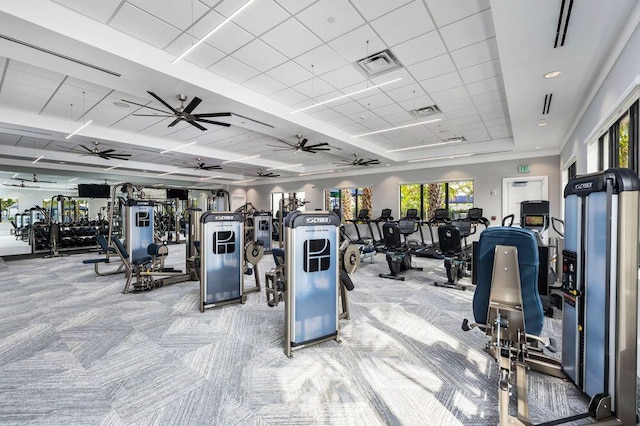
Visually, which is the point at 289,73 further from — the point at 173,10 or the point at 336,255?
the point at 336,255

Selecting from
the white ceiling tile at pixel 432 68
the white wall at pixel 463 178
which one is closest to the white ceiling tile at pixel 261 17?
the white ceiling tile at pixel 432 68

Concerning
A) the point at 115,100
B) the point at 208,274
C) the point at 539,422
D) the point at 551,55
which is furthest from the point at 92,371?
the point at 551,55

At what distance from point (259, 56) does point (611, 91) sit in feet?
15.3

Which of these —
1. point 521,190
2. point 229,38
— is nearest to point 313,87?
point 229,38

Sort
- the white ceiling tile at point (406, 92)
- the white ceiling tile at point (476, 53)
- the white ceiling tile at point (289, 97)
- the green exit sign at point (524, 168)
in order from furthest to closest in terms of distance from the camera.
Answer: the green exit sign at point (524, 168), the white ceiling tile at point (289, 97), the white ceiling tile at point (406, 92), the white ceiling tile at point (476, 53)

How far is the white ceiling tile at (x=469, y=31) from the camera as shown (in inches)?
140

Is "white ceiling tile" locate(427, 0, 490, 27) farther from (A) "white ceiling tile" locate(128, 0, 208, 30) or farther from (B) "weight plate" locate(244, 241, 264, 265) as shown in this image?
(B) "weight plate" locate(244, 241, 264, 265)

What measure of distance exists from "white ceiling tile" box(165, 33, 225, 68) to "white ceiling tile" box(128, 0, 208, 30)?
1.03 feet

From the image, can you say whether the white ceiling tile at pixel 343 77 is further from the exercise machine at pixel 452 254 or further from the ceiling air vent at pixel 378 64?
the exercise machine at pixel 452 254

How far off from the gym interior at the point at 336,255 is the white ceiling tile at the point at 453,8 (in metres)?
0.03

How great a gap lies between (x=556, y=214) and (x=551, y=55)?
7.08 m

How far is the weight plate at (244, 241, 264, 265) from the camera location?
182 inches

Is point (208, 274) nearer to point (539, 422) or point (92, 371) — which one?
point (92, 371)

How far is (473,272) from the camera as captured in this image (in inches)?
147
